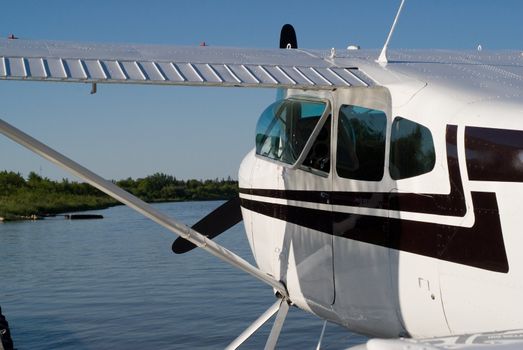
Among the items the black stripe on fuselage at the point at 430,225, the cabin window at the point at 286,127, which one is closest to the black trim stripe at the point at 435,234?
the black stripe on fuselage at the point at 430,225

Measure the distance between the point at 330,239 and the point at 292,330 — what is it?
576cm

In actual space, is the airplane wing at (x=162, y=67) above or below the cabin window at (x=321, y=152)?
above

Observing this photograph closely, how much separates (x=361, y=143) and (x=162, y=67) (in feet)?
3.71

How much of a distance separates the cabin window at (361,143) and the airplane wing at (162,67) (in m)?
0.20

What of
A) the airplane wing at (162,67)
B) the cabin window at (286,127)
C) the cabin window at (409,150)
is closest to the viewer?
the cabin window at (409,150)

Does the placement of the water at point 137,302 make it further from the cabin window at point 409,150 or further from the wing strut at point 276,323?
the cabin window at point 409,150

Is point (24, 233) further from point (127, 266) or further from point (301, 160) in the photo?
point (301, 160)

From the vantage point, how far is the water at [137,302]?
10.0 m

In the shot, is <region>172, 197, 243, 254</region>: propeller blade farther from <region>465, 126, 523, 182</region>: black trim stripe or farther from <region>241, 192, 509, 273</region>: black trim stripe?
<region>465, 126, 523, 182</region>: black trim stripe

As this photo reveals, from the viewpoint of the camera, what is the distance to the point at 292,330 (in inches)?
406

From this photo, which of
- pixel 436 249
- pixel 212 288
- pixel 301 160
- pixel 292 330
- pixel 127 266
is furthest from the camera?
pixel 127 266

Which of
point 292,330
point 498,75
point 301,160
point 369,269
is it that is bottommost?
point 292,330

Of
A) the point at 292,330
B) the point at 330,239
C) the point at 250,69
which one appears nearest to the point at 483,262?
the point at 330,239

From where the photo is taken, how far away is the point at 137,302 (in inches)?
517
